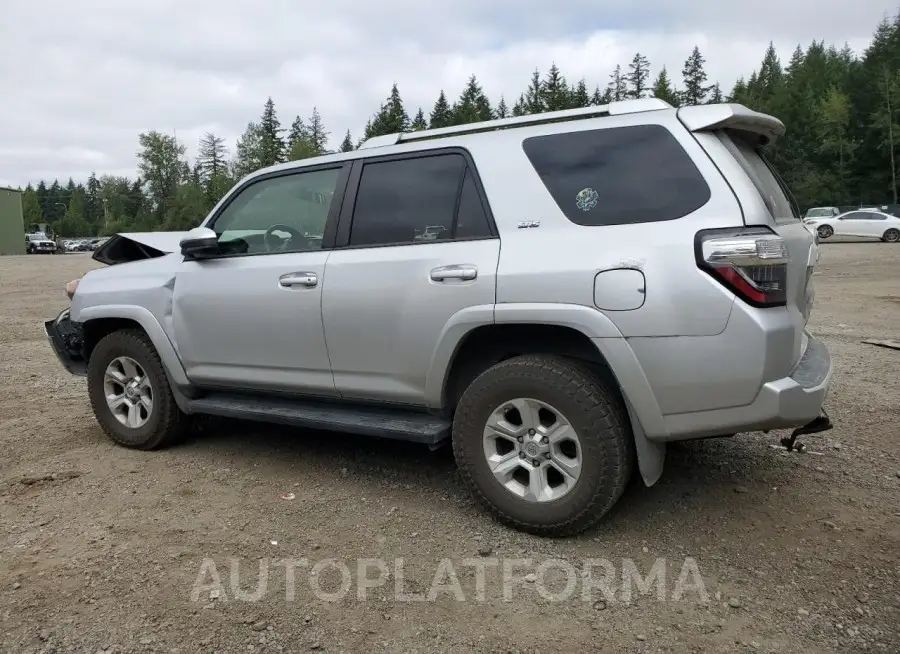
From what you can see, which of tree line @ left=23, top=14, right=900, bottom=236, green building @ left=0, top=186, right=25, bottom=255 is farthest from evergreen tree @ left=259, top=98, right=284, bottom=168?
green building @ left=0, top=186, right=25, bottom=255

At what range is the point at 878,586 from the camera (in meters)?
2.77

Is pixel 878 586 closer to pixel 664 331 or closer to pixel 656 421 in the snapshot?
pixel 656 421

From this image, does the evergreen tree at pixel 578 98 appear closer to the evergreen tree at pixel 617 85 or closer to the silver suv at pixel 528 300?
the evergreen tree at pixel 617 85

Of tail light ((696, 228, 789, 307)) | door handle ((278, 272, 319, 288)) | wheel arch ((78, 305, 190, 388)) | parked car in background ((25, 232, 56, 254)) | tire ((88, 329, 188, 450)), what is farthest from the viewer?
parked car in background ((25, 232, 56, 254))

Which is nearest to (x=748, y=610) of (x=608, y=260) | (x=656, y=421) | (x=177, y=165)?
(x=656, y=421)

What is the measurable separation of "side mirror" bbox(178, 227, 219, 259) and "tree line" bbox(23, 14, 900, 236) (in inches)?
1945

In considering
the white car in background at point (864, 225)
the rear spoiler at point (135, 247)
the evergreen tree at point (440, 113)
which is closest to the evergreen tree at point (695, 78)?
the evergreen tree at point (440, 113)

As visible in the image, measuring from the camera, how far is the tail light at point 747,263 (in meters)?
2.78

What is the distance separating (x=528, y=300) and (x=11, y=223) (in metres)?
71.3

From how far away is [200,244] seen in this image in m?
4.18

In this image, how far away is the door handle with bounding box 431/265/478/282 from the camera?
131 inches

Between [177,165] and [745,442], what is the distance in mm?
98239

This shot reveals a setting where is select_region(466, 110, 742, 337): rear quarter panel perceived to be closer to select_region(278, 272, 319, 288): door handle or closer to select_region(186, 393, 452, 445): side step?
select_region(186, 393, 452, 445): side step

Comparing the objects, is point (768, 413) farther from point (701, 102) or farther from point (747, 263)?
point (701, 102)
